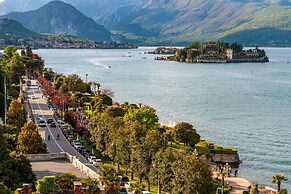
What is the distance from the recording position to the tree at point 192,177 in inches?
1000

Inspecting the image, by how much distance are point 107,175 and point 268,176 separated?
20380 millimetres

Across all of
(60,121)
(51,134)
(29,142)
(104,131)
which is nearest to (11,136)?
(29,142)

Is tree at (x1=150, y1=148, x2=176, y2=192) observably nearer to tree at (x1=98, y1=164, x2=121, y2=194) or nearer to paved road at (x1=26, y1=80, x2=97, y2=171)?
paved road at (x1=26, y1=80, x2=97, y2=171)

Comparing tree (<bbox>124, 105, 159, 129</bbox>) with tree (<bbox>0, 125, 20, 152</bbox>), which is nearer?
tree (<bbox>0, 125, 20, 152</bbox>)

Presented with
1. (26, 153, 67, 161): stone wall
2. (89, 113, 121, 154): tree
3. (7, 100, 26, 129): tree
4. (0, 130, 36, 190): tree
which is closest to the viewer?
(0, 130, 36, 190): tree

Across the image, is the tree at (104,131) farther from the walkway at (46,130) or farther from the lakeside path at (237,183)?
the lakeside path at (237,183)

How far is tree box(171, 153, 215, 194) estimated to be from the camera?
2541 cm

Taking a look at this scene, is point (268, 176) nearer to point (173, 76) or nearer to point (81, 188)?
point (81, 188)

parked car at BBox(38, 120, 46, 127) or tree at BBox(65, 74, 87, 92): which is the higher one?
tree at BBox(65, 74, 87, 92)

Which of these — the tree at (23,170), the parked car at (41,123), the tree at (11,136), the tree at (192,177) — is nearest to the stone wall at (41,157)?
the tree at (11,136)

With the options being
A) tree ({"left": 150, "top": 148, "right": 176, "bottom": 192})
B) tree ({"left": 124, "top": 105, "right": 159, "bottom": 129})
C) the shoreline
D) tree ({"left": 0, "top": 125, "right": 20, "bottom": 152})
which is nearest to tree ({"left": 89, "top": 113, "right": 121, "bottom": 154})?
tree ({"left": 0, "top": 125, "right": 20, "bottom": 152})

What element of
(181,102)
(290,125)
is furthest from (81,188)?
(181,102)

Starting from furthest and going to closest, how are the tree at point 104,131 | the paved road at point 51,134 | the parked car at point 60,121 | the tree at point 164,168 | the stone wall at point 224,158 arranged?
1. the parked car at point 60,121
2. the stone wall at point 224,158
3. the tree at point 104,131
4. the paved road at point 51,134
5. the tree at point 164,168

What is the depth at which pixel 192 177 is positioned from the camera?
2538cm
